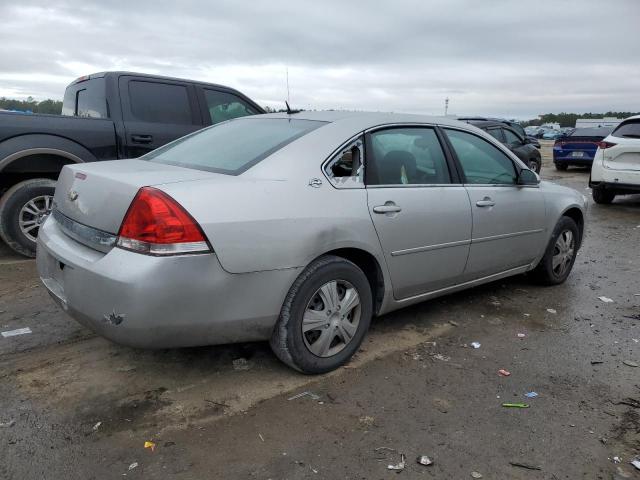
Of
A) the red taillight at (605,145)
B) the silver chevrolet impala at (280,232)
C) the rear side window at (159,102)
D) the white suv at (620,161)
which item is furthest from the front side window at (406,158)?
the red taillight at (605,145)

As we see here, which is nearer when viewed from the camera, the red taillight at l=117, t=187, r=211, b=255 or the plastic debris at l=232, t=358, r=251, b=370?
the red taillight at l=117, t=187, r=211, b=255

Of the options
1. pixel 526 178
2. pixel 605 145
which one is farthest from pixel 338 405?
pixel 605 145

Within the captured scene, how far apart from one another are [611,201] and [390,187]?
9901 millimetres

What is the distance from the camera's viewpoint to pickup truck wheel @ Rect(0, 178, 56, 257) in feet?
17.0

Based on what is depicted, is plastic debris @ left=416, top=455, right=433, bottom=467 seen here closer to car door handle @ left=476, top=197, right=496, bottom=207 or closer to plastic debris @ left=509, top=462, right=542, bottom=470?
plastic debris @ left=509, top=462, right=542, bottom=470

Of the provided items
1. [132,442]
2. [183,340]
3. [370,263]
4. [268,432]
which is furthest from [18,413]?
[370,263]

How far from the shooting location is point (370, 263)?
11.2 ft

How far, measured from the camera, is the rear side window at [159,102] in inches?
237

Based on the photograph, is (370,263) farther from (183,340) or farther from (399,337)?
(183,340)

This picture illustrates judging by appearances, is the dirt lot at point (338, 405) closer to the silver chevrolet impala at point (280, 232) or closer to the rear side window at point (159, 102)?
the silver chevrolet impala at point (280, 232)

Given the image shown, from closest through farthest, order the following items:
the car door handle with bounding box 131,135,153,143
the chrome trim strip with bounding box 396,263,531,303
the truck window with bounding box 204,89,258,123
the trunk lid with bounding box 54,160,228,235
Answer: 1. the trunk lid with bounding box 54,160,228,235
2. the chrome trim strip with bounding box 396,263,531,303
3. the car door handle with bounding box 131,135,153,143
4. the truck window with bounding box 204,89,258,123

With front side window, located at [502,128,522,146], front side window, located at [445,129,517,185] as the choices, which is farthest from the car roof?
Answer: front side window, located at [502,128,522,146]

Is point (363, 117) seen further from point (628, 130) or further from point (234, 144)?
point (628, 130)

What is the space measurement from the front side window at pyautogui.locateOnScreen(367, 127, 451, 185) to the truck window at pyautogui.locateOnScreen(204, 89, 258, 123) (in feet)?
11.3
